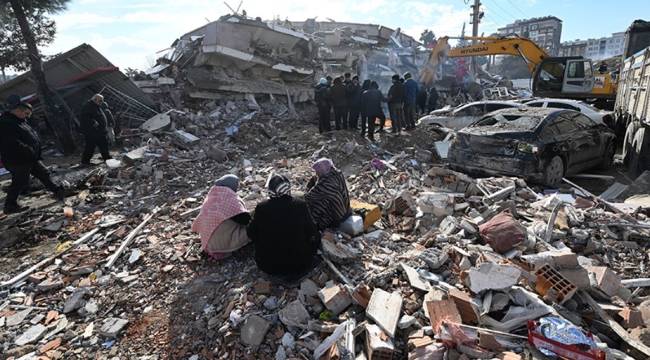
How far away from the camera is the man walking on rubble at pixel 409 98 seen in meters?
10.5

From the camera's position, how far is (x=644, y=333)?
2932mm

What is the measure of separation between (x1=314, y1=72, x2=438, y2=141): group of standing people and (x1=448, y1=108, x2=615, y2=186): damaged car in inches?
119

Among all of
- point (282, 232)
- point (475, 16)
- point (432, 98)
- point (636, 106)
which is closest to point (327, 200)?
point (282, 232)

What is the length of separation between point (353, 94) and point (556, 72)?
7924 mm

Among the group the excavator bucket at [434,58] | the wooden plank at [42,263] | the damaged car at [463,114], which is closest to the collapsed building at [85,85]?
the wooden plank at [42,263]

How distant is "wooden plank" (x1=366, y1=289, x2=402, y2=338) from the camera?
2973 mm

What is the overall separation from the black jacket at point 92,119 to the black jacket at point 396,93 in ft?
24.3

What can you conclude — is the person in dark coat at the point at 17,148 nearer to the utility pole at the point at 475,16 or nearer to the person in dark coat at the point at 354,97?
the person in dark coat at the point at 354,97

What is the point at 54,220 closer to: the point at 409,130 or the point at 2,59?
the point at 409,130

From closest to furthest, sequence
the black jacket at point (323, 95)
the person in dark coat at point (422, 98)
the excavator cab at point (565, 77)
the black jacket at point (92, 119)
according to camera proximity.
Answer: the black jacket at point (92, 119)
the black jacket at point (323, 95)
the excavator cab at point (565, 77)
the person in dark coat at point (422, 98)

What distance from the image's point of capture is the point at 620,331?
2.94 meters

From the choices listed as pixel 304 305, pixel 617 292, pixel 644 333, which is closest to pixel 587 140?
pixel 617 292

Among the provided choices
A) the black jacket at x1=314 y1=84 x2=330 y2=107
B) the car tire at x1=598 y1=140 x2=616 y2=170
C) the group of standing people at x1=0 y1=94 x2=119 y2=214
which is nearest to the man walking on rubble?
the black jacket at x1=314 y1=84 x2=330 y2=107

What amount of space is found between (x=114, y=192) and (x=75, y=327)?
13.8 ft
